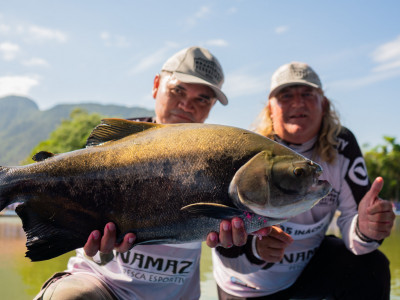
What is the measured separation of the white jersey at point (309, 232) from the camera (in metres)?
3.92

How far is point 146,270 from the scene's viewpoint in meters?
3.20

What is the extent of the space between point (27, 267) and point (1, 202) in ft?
16.8

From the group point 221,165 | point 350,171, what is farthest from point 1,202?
point 350,171

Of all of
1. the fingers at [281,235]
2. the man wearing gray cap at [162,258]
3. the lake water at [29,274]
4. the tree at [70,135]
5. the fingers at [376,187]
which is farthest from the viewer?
the tree at [70,135]

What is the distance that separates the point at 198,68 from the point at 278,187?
6.69 ft

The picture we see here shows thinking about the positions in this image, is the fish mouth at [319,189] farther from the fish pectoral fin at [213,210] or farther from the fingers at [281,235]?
the fingers at [281,235]

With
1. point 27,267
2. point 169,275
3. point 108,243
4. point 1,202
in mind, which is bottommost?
point 27,267

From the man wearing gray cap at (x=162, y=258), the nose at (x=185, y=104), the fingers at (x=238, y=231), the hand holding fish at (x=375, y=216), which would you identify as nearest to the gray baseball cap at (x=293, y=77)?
the man wearing gray cap at (x=162, y=258)

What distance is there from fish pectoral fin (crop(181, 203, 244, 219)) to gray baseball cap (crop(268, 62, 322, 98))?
2635mm

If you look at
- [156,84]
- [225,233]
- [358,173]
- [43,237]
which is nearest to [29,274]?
[156,84]

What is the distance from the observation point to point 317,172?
1994mm

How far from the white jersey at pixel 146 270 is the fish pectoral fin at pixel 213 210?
1377 millimetres

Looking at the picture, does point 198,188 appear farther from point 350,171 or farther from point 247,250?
point 350,171

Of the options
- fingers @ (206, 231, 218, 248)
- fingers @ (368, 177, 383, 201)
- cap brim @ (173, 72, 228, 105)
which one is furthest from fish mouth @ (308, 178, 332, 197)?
cap brim @ (173, 72, 228, 105)
